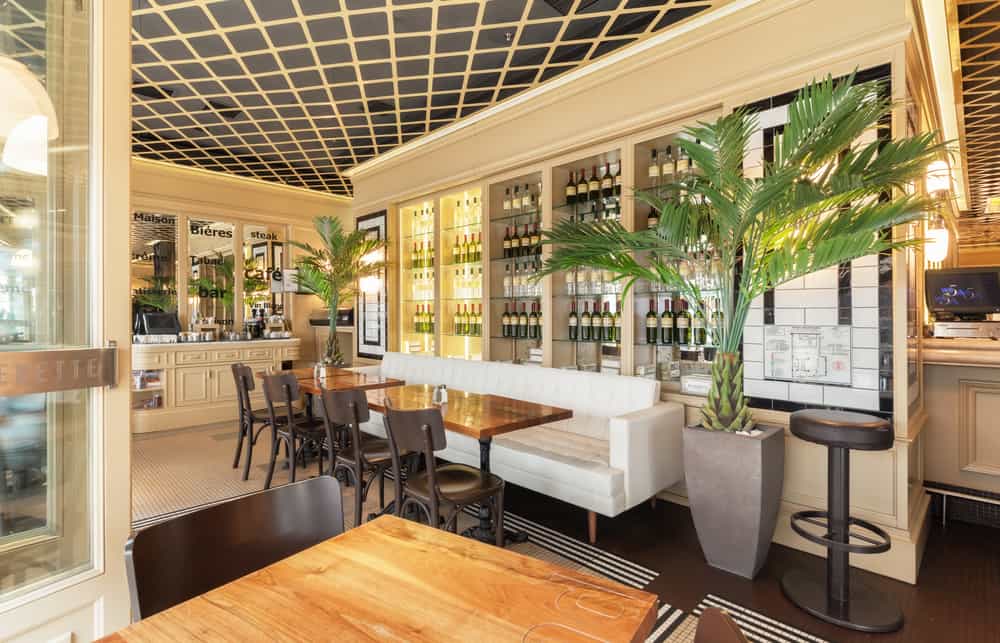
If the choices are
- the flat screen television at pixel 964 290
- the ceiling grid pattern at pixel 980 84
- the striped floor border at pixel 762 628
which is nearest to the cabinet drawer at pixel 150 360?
the striped floor border at pixel 762 628

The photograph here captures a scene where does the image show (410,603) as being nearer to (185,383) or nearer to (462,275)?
(462,275)

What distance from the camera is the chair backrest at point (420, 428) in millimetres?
2627

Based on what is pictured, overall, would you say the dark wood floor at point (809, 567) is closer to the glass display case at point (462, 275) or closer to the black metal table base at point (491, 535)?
the black metal table base at point (491, 535)

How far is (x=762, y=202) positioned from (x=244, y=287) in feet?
25.5

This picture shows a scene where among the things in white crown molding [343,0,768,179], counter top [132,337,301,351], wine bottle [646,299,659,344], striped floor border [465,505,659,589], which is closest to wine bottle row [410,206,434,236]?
white crown molding [343,0,768,179]

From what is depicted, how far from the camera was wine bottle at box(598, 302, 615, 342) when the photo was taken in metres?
4.44

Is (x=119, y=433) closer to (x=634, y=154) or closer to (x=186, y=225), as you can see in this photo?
(x=634, y=154)

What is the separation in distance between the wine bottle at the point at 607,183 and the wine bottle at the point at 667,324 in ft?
3.62

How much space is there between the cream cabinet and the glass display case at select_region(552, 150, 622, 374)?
151 inches

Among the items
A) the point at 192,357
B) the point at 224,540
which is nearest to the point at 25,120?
the point at 224,540

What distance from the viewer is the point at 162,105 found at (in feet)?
16.9

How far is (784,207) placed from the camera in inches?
102

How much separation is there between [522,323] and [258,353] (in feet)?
14.2

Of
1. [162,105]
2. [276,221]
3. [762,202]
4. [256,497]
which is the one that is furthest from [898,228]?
[276,221]
